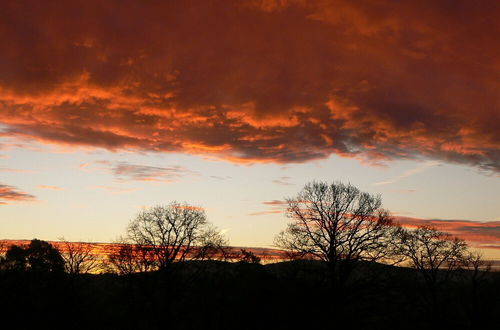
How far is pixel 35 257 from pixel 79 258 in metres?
8.01

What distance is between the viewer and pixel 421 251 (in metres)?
49.4

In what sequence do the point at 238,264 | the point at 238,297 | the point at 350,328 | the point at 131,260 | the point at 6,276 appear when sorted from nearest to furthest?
the point at 350,328 → the point at 238,297 → the point at 131,260 → the point at 6,276 → the point at 238,264

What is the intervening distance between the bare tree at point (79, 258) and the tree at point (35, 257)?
3.85 ft

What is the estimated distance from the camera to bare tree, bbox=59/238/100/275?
66000 mm

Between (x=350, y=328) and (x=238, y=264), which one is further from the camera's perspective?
(x=238, y=264)

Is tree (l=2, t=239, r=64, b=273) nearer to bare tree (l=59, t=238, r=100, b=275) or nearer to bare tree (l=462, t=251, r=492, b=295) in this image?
bare tree (l=59, t=238, r=100, b=275)

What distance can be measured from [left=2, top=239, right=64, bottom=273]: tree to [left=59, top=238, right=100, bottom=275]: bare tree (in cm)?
117

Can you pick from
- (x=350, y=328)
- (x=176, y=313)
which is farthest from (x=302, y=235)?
(x=176, y=313)

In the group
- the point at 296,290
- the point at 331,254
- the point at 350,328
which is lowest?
the point at 350,328

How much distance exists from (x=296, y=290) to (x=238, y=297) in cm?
1554

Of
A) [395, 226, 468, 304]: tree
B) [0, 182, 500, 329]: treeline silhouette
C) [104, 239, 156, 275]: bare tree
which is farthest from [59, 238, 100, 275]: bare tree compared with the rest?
[395, 226, 468, 304]: tree

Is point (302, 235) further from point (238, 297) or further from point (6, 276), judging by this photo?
point (6, 276)

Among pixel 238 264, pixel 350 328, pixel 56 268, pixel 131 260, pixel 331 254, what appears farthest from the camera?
pixel 56 268

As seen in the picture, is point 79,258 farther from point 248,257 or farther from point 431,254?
point 431,254
